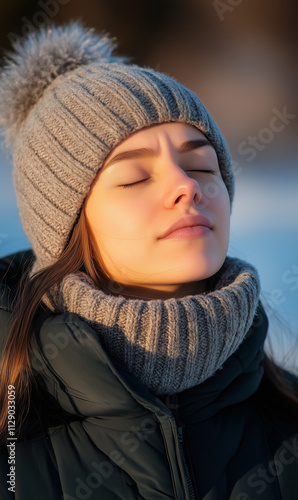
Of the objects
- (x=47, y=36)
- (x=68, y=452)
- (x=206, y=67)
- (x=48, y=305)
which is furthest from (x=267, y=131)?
(x=68, y=452)

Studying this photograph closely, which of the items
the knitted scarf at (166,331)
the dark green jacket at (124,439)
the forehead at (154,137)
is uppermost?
the forehead at (154,137)

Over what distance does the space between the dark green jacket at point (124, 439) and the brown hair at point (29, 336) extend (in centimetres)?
3

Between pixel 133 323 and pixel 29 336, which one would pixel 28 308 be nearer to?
pixel 29 336

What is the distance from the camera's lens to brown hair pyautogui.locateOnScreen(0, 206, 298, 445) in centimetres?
110

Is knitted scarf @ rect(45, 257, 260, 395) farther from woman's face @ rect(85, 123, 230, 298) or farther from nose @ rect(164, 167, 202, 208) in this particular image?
nose @ rect(164, 167, 202, 208)

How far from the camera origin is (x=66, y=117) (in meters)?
1.35

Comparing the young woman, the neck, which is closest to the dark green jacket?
the young woman

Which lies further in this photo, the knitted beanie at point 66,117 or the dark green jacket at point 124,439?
the knitted beanie at point 66,117

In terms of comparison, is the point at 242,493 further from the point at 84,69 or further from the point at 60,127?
the point at 84,69

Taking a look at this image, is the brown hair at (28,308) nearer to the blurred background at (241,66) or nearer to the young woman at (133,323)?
the young woman at (133,323)

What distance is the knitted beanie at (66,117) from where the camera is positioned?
128cm

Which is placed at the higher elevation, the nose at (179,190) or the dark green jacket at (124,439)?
the nose at (179,190)

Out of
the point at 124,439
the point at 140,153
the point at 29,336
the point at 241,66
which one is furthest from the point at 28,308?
the point at 241,66

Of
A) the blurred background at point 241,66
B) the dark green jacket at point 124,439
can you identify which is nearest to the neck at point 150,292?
the dark green jacket at point 124,439
